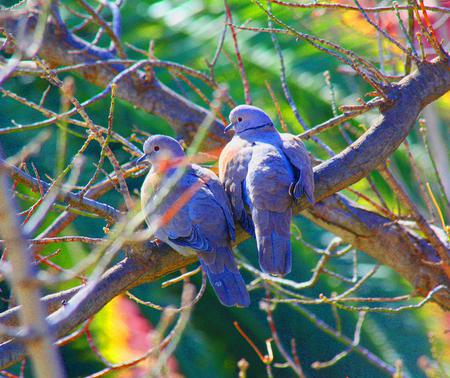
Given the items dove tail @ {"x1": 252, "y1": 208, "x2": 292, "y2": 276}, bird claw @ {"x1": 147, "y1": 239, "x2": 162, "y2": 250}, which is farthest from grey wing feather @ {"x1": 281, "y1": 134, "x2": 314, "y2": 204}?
bird claw @ {"x1": 147, "y1": 239, "x2": 162, "y2": 250}

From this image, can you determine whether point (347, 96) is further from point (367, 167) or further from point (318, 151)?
point (367, 167)

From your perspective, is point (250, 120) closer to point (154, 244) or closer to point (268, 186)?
point (268, 186)

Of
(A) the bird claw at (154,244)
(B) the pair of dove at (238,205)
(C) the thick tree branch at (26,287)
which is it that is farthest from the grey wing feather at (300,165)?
(C) the thick tree branch at (26,287)

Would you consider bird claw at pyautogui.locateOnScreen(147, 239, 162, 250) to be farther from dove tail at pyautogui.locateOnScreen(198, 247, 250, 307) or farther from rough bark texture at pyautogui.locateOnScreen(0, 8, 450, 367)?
dove tail at pyautogui.locateOnScreen(198, 247, 250, 307)

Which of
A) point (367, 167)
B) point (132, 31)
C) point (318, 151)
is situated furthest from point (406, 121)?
point (132, 31)

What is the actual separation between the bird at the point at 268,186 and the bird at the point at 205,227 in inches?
3.8

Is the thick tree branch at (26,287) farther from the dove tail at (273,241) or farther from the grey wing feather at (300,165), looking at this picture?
the grey wing feather at (300,165)

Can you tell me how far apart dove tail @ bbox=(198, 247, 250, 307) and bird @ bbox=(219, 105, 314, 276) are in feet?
0.48

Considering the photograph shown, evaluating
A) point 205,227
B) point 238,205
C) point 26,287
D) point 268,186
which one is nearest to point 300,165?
point 268,186

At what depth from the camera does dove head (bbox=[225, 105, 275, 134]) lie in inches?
163

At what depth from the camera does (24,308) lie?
1258mm

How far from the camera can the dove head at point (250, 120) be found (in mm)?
4129

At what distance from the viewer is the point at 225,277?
10.7ft

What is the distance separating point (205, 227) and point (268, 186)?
0.36 meters
